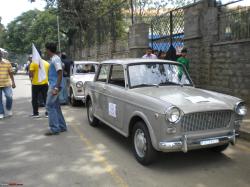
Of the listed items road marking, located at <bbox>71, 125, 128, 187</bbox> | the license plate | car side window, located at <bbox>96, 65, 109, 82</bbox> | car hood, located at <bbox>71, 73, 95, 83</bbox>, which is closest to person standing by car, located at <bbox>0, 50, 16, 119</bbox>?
car hood, located at <bbox>71, 73, 95, 83</bbox>

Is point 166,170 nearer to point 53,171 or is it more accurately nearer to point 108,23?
point 53,171

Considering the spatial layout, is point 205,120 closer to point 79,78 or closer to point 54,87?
point 54,87

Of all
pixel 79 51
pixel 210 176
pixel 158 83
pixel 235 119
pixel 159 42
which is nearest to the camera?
Answer: pixel 210 176

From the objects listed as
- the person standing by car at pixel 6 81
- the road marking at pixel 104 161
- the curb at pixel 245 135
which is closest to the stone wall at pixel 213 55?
the curb at pixel 245 135

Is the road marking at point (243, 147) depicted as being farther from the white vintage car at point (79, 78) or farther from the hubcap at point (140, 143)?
the white vintage car at point (79, 78)

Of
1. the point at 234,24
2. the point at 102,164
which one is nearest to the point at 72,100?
the point at 234,24

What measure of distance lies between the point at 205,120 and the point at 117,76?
94.0 inches

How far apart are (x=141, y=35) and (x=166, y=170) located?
1144 centimetres

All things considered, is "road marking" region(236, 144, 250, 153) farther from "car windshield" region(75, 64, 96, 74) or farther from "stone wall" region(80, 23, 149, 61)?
"stone wall" region(80, 23, 149, 61)

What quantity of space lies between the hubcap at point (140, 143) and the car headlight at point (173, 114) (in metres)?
0.72

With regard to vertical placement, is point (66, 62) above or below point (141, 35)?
below

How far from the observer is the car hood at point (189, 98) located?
534cm

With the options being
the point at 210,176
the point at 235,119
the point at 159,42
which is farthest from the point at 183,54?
the point at 210,176

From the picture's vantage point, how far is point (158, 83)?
21.6 feet
